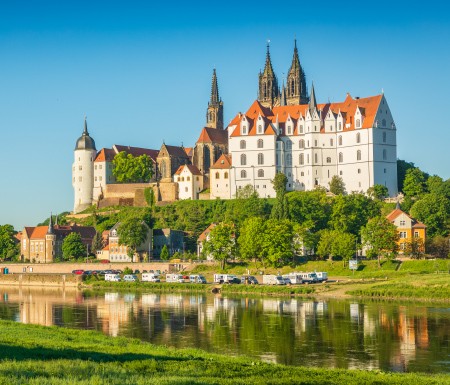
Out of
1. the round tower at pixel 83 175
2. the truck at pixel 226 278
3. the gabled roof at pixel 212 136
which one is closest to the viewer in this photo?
the truck at pixel 226 278

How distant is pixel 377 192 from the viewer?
10169 centimetres

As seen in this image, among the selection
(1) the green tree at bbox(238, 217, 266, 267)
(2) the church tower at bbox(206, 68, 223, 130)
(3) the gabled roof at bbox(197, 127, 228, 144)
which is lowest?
(1) the green tree at bbox(238, 217, 266, 267)

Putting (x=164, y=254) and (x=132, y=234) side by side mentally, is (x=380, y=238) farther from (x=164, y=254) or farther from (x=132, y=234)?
(x=132, y=234)

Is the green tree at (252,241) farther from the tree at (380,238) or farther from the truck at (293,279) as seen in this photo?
the tree at (380,238)

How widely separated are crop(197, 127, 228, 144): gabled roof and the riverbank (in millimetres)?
88484

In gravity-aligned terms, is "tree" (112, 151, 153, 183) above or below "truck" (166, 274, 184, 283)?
above

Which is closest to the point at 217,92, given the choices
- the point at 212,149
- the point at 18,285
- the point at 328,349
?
the point at 212,149

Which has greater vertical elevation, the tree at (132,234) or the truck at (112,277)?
the tree at (132,234)

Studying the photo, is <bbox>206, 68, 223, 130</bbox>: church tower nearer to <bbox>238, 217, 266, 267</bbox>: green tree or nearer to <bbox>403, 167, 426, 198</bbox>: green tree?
<bbox>403, 167, 426, 198</bbox>: green tree

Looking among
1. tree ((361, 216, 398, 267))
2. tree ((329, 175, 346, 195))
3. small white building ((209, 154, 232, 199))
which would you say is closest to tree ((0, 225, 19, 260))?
small white building ((209, 154, 232, 199))

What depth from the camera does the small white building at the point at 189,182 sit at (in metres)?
118

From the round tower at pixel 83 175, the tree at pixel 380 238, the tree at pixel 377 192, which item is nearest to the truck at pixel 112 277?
the tree at pixel 380 238

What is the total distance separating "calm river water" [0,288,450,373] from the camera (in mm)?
38625

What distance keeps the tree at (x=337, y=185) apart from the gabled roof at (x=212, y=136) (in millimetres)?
24957
